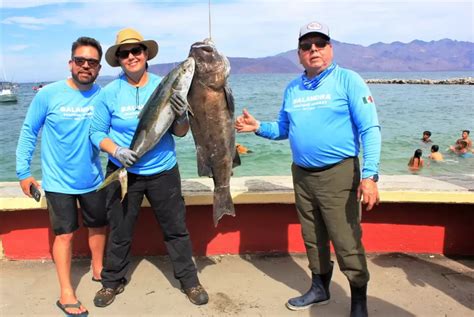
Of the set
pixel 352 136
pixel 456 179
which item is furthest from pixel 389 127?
pixel 352 136

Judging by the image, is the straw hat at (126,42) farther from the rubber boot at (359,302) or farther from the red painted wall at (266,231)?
the rubber boot at (359,302)

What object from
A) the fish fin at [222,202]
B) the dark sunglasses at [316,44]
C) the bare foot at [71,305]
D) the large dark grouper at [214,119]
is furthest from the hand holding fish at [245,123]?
the bare foot at [71,305]

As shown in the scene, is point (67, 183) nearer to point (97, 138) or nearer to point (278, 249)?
point (97, 138)

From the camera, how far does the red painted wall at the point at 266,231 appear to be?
177 inches

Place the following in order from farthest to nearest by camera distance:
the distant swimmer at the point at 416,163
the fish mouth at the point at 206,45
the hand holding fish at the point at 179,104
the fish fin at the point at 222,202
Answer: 1. the distant swimmer at the point at 416,163
2. the fish fin at the point at 222,202
3. the hand holding fish at the point at 179,104
4. the fish mouth at the point at 206,45

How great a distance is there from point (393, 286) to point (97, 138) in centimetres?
299

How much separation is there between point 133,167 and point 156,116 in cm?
57

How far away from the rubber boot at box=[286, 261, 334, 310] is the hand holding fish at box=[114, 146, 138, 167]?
182cm

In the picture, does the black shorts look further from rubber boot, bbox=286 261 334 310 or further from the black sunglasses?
rubber boot, bbox=286 261 334 310

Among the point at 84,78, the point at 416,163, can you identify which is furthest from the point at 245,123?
the point at 416,163

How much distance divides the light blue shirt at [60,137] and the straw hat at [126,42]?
36 centimetres

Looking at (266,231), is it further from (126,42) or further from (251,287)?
(126,42)

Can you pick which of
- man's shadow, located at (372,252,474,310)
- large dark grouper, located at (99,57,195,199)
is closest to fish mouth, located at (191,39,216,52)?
large dark grouper, located at (99,57,195,199)

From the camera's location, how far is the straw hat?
→ 3361 mm
